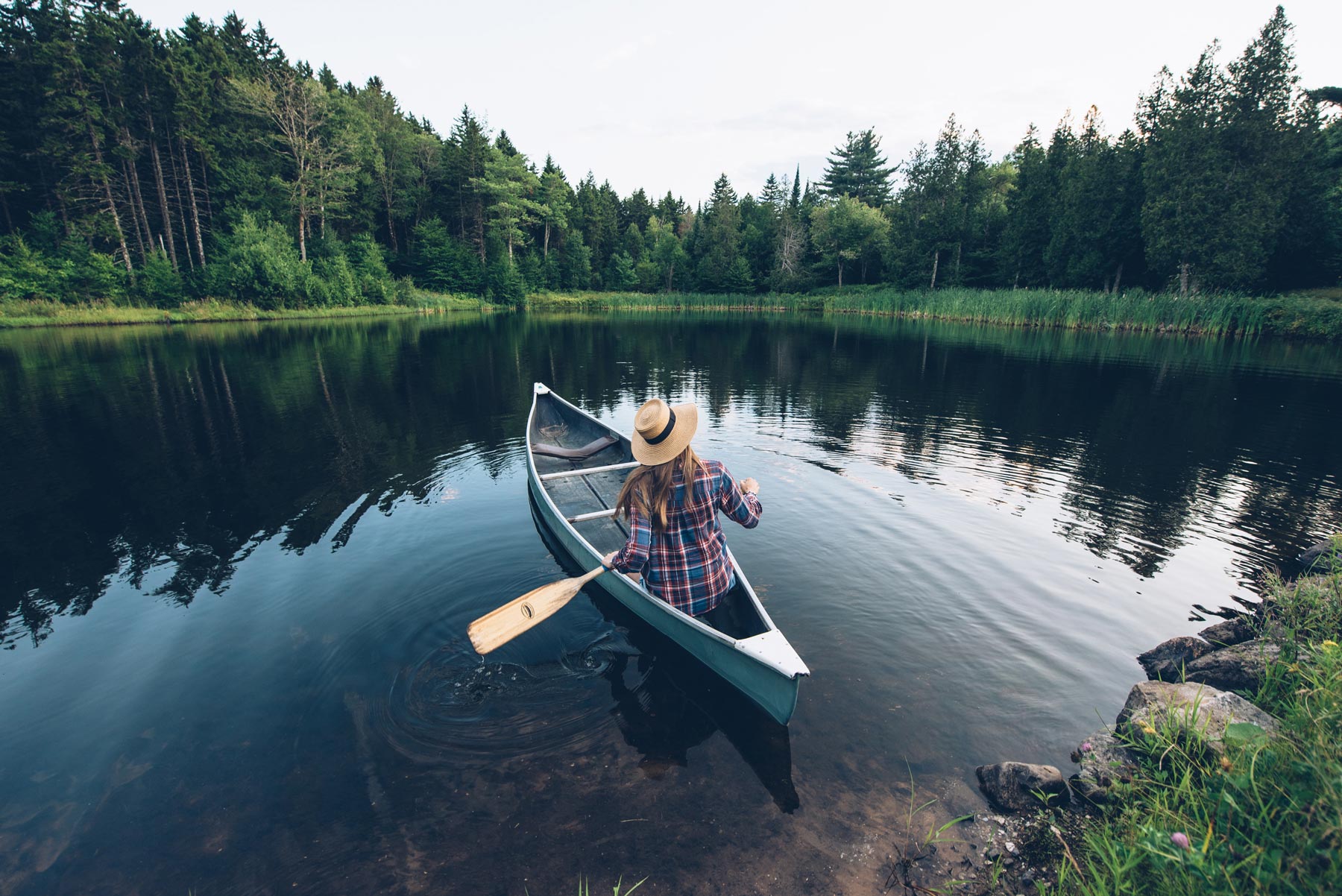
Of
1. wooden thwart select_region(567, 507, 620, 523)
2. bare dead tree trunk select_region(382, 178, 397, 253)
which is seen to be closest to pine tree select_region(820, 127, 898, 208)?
bare dead tree trunk select_region(382, 178, 397, 253)

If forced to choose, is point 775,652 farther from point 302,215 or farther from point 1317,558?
point 302,215

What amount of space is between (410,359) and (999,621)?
2321 centimetres

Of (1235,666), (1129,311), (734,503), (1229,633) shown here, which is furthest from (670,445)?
(1129,311)

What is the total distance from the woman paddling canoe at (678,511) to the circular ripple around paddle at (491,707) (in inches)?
44.2

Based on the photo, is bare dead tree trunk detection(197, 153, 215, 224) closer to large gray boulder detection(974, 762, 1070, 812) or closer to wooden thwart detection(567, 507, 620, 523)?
wooden thwart detection(567, 507, 620, 523)

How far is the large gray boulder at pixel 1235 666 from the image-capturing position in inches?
161

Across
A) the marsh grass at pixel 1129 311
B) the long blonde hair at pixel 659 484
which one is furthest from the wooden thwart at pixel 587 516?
the marsh grass at pixel 1129 311

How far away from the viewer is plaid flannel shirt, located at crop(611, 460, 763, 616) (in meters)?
4.34

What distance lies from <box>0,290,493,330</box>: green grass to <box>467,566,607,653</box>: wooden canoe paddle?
144 feet

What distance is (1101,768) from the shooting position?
3.61m

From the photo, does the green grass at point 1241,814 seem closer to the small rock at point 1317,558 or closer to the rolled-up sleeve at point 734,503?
the rolled-up sleeve at point 734,503

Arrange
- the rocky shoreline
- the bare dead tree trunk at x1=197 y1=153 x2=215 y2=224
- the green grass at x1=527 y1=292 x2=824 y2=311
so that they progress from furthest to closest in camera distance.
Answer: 1. the green grass at x1=527 y1=292 x2=824 y2=311
2. the bare dead tree trunk at x1=197 y1=153 x2=215 y2=224
3. the rocky shoreline

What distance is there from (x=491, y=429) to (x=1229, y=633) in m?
12.8

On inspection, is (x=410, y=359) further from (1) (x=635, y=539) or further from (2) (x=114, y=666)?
(1) (x=635, y=539)
